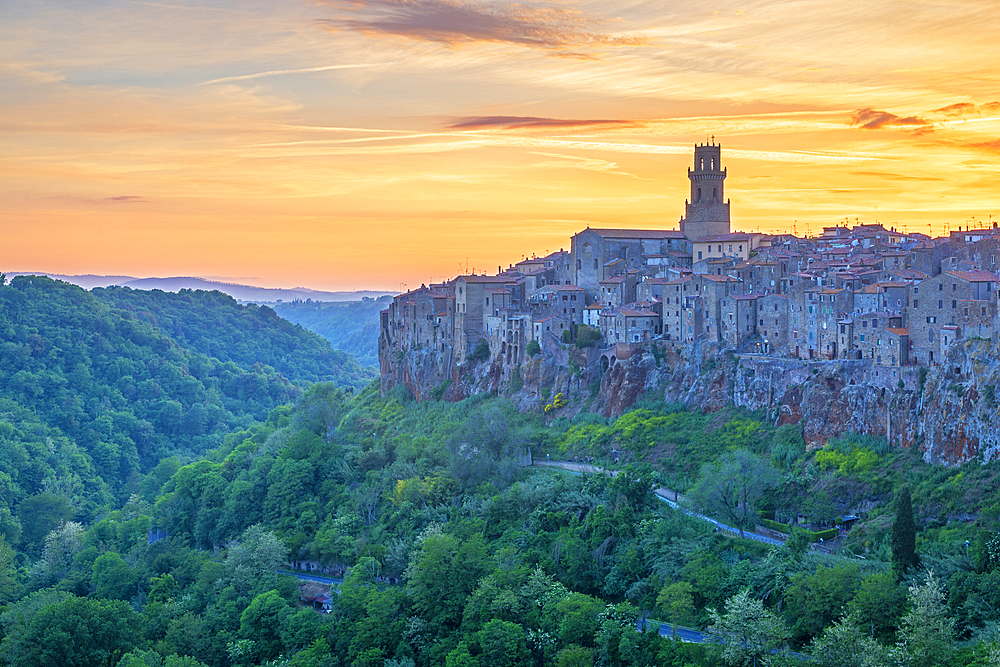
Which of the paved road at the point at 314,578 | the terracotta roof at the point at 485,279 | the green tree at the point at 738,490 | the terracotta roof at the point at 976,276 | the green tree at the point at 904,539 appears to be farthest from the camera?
the terracotta roof at the point at 485,279

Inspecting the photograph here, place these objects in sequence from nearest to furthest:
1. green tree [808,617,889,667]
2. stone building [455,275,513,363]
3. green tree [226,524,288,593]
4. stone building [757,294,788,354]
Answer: green tree [808,617,889,667] → green tree [226,524,288,593] → stone building [757,294,788,354] → stone building [455,275,513,363]

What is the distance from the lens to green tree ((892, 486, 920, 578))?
39.8 metres

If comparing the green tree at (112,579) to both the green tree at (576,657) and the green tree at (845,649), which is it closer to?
the green tree at (576,657)

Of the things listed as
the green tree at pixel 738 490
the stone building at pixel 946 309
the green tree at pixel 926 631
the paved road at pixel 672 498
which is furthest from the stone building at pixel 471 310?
the green tree at pixel 926 631

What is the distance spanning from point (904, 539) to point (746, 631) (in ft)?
25.4

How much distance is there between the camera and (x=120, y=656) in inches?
1850

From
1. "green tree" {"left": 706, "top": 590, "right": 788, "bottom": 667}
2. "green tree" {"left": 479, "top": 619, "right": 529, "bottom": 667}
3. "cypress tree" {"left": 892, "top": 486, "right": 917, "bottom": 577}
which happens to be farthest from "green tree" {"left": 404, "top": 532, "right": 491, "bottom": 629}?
"cypress tree" {"left": 892, "top": 486, "right": 917, "bottom": 577}

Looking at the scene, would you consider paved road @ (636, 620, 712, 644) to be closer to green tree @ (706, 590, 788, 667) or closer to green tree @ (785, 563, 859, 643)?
green tree @ (706, 590, 788, 667)

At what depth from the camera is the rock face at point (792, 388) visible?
45438 mm

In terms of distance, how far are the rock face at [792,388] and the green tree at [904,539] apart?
21.8 ft

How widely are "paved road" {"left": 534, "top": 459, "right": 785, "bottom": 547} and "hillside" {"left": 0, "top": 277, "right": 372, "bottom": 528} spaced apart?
153 feet

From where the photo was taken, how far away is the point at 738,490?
48000mm

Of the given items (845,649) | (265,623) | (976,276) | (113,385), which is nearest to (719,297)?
(976,276)

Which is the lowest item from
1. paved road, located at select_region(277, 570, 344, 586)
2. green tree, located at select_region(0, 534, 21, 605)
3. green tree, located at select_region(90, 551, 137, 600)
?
green tree, located at select_region(0, 534, 21, 605)
